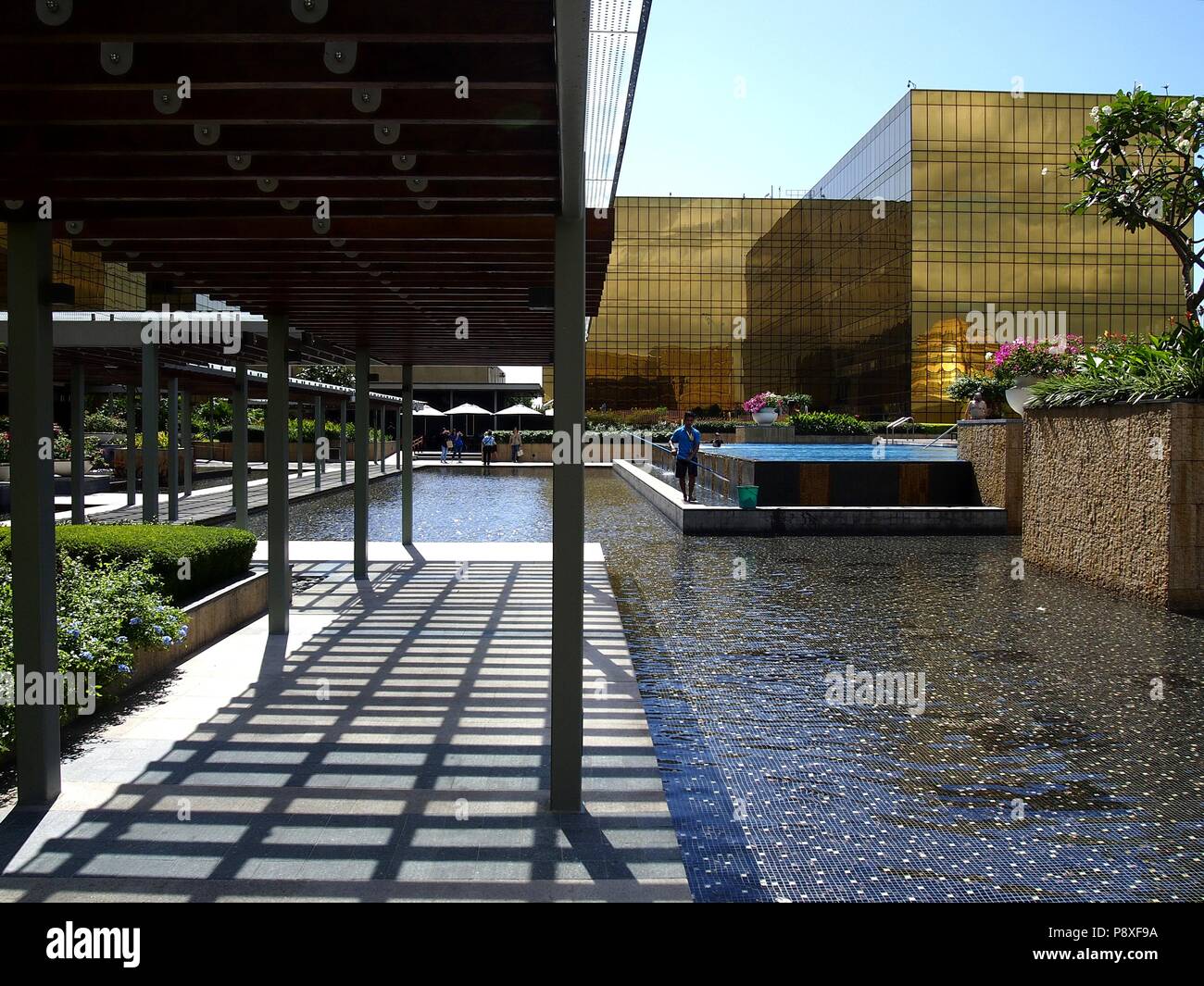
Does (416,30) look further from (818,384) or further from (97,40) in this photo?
(818,384)

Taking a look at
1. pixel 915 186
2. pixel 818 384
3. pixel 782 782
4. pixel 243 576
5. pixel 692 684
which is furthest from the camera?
pixel 818 384

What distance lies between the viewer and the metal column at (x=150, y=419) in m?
14.2

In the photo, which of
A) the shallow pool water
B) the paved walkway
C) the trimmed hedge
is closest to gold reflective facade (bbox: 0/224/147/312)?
the trimmed hedge

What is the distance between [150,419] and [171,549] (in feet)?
19.8

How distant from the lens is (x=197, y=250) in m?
6.90

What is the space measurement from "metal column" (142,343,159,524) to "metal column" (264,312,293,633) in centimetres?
533

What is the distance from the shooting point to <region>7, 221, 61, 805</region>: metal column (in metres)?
4.95

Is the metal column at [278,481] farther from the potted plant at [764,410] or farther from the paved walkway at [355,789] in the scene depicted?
the potted plant at [764,410]

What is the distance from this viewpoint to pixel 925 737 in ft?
20.4

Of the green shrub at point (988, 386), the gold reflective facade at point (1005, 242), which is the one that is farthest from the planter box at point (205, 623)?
the gold reflective facade at point (1005, 242)

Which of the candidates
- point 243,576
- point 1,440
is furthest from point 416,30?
point 1,440

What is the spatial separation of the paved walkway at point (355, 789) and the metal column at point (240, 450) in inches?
167

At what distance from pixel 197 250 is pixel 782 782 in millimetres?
5041

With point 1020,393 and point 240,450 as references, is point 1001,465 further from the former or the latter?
point 240,450
